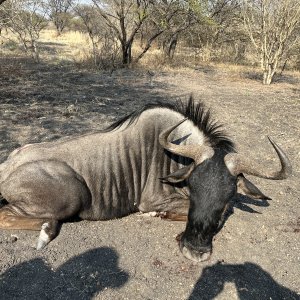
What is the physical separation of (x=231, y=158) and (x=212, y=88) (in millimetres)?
8555

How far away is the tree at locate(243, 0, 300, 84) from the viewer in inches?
Result: 471

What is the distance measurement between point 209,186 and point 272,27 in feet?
36.0

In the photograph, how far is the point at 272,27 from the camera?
1241cm

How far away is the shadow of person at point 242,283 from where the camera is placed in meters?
2.97

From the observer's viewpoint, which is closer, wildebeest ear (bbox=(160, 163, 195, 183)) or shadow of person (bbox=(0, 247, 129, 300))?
shadow of person (bbox=(0, 247, 129, 300))

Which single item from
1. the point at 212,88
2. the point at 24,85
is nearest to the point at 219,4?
the point at 212,88

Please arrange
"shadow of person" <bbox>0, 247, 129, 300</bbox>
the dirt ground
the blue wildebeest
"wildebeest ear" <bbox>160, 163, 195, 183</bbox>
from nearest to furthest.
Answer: "shadow of person" <bbox>0, 247, 129, 300</bbox>, the dirt ground, the blue wildebeest, "wildebeest ear" <bbox>160, 163, 195, 183</bbox>

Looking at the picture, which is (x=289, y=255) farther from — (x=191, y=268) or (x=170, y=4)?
(x=170, y=4)

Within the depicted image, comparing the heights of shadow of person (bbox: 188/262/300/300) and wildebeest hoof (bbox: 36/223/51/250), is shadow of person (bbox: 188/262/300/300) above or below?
below

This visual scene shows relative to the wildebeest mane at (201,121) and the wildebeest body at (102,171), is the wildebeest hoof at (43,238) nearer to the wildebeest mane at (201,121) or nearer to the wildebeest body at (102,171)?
the wildebeest body at (102,171)

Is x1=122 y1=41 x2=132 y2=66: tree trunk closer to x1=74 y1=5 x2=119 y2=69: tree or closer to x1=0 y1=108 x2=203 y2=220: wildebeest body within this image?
x1=74 y1=5 x2=119 y2=69: tree

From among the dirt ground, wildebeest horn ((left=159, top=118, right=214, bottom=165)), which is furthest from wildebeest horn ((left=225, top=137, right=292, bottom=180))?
the dirt ground

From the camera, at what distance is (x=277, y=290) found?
121 inches

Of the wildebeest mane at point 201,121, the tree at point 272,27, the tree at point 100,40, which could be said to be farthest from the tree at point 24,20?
the wildebeest mane at point 201,121
